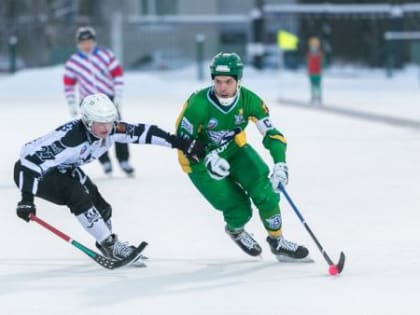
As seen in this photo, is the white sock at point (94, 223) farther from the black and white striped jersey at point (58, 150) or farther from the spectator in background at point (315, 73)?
the spectator in background at point (315, 73)

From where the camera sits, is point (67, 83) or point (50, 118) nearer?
point (67, 83)

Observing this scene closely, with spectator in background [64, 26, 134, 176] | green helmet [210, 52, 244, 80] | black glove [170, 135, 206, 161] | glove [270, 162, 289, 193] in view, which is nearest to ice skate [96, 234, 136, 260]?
black glove [170, 135, 206, 161]

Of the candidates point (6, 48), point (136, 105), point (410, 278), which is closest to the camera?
point (410, 278)

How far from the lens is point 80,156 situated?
24.5 feet

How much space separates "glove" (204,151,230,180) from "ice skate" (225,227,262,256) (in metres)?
0.55

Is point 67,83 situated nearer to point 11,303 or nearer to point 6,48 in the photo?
point 11,303

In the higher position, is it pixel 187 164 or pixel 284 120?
pixel 187 164

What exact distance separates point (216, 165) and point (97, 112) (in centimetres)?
76

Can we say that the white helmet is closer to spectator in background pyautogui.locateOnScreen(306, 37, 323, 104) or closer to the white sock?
the white sock

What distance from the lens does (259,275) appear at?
7359 mm

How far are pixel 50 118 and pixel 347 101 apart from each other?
24.2 ft

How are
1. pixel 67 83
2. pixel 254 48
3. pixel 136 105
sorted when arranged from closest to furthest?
pixel 67 83 < pixel 136 105 < pixel 254 48

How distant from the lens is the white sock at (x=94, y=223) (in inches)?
296

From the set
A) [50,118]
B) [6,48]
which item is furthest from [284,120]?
[6,48]
